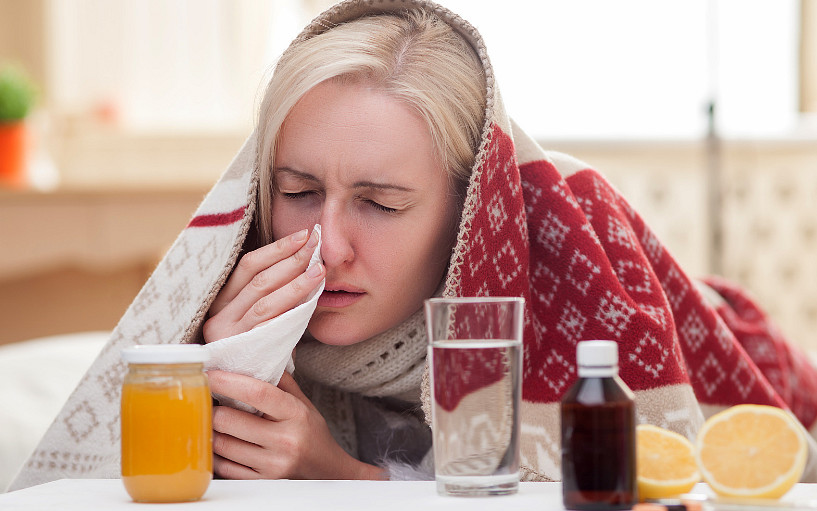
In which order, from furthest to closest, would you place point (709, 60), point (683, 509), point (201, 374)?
point (709, 60)
point (201, 374)
point (683, 509)

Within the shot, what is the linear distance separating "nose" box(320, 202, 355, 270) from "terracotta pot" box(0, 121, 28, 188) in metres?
2.40

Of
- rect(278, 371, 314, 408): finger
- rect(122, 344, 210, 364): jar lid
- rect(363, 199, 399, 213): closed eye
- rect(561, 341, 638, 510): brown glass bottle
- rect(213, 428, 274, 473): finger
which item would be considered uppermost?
rect(363, 199, 399, 213): closed eye

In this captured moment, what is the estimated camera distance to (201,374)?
0.76 m

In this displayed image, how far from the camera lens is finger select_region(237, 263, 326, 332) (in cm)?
98

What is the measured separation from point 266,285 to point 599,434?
472mm

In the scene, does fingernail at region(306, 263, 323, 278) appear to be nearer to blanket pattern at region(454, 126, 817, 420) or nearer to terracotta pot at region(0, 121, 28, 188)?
blanket pattern at region(454, 126, 817, 420)

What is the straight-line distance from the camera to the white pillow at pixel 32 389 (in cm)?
153

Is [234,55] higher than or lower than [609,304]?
higher

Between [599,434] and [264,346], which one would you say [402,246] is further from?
[599,434]

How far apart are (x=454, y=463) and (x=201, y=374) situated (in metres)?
0.21

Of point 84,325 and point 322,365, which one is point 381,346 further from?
point 84,325

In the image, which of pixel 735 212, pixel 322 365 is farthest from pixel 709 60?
pixel 322 365

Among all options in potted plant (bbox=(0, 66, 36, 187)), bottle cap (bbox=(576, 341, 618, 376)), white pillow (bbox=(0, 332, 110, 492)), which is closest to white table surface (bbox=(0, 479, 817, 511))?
bottle cap (bbox=(576, 341, 618, 376))

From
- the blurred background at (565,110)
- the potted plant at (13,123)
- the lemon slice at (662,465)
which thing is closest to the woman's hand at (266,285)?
the lemon slice at (662,465)
